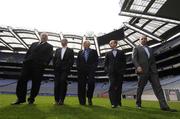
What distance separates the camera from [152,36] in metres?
39.8

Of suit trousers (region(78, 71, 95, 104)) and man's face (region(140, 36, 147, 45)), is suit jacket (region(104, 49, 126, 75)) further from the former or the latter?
man's face (region(140, 36, 147, 45))

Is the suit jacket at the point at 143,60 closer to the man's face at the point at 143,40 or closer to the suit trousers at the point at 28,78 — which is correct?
the man's face at the point at 143,40

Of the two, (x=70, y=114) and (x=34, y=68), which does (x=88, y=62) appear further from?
(x=70, y=114)

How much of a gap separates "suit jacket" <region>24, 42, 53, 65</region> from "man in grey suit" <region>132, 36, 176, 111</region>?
2481mm

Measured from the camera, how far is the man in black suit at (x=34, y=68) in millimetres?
6980

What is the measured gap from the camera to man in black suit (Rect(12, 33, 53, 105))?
275 inches

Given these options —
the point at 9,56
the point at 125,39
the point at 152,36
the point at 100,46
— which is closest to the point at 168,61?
the point at 152,36

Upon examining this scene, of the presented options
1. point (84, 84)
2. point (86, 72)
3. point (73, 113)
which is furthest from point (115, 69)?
point (73, 113)

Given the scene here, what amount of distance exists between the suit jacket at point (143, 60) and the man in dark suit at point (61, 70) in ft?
6.46

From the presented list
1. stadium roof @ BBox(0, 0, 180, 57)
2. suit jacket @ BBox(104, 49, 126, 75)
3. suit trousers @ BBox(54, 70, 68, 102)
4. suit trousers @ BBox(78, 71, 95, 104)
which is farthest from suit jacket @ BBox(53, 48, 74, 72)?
stadium roof @ BBox(0, 0, 180, 57)

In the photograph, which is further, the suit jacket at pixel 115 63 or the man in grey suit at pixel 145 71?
the suit jacket at pixel 115 63

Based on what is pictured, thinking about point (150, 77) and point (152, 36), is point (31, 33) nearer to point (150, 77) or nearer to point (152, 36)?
point (152, 36)

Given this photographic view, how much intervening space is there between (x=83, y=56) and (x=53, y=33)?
35.3 meters

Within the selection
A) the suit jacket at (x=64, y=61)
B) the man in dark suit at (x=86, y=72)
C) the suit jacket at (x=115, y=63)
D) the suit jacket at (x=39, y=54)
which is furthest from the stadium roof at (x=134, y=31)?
the suit jacket at (x=39, y=54)
